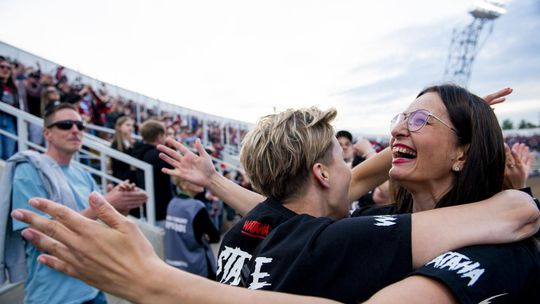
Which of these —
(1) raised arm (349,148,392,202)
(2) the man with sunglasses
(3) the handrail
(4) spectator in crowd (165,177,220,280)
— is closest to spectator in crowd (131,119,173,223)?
(3) the handrail

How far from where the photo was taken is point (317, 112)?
5.70 ft

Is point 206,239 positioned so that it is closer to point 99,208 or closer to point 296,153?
point 296,153

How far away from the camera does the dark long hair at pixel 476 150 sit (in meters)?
1.61

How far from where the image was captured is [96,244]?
2.86 ft

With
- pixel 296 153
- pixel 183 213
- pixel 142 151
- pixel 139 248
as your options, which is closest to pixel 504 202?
pixel 296 153

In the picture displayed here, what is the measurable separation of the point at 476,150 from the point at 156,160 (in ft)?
14.1

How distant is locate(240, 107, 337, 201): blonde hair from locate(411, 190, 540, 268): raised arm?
0.54 m

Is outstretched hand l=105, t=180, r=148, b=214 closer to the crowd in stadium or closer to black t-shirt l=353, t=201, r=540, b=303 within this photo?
the crowd in stadium

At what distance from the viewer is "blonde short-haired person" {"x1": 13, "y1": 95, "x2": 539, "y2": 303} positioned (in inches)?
34.6

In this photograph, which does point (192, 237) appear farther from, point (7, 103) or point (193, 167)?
point (7, 103)

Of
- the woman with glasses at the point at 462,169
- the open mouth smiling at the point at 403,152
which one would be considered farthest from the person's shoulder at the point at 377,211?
the open mouth smiling at the point at 403,152

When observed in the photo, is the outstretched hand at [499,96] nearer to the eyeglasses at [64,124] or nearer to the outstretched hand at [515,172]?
the outstretched hand at [515,172]

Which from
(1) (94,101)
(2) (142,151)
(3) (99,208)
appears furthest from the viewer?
(1) (94,101)

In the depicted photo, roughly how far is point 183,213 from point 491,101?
300 cm
